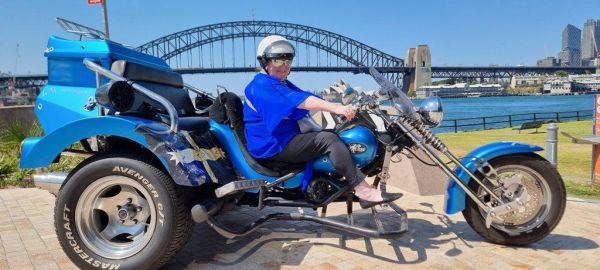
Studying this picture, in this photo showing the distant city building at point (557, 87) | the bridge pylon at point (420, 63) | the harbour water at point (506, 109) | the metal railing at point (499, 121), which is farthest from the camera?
the distant city building at point (557, 87)

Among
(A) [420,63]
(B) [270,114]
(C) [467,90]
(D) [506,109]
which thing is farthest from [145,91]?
(C) [467,90]

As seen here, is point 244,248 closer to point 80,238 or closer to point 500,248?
point 80,238

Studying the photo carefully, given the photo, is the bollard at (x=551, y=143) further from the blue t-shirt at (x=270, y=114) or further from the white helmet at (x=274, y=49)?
the white helmet at (x=274, y=49)

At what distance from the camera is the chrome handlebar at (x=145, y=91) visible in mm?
3236

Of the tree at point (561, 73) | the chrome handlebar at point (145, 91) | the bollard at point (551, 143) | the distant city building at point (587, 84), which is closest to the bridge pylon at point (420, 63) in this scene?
the distant city building at point (587, 84)

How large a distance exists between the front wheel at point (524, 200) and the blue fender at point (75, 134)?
8.27ft

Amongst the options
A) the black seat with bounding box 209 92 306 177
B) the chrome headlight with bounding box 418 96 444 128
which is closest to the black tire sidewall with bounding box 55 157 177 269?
the black seat with bounding box 209 92 306 177

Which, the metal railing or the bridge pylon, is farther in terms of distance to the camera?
the bridge pylon

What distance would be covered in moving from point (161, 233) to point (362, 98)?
5.49 ft

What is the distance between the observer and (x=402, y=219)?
3643 mm

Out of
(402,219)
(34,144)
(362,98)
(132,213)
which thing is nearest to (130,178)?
(132,213)

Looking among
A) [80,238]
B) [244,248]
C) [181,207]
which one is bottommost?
[244,248]

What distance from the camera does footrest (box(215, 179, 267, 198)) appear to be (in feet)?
10.7

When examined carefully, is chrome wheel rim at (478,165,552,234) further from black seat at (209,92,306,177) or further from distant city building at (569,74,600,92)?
distant city building at (569,74,600,92)
